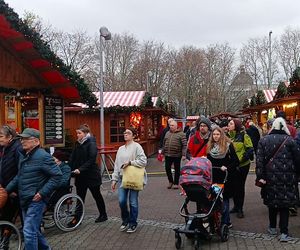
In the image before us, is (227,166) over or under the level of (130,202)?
over

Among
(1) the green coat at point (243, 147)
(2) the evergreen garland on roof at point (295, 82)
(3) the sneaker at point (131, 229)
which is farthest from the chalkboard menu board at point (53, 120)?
Answer: (2) the evergreen garland on roof at point (295, 82)

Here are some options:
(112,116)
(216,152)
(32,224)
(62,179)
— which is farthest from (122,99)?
(32,224)

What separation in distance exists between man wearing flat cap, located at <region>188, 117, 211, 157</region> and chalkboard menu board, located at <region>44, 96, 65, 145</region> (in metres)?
3.44

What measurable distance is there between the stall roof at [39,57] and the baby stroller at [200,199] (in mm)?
3881

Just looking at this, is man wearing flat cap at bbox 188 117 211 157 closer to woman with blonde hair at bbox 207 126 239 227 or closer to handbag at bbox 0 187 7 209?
woman with blonde hair at bbox 207 126 239 227

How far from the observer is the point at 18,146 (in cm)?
590

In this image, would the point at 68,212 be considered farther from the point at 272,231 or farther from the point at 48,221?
the point at 272,231

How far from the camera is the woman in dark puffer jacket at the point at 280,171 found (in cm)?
573

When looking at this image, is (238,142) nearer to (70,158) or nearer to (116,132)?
(70,158)

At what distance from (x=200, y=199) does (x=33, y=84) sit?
203 inches

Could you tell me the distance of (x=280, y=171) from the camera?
5746mm

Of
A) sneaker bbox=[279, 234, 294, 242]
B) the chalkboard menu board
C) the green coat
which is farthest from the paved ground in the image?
the chalkboard menu board

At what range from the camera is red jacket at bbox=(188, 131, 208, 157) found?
7.86 meters

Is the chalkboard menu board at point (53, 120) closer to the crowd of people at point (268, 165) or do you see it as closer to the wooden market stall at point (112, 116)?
the crowd of people at point (268, 165)
